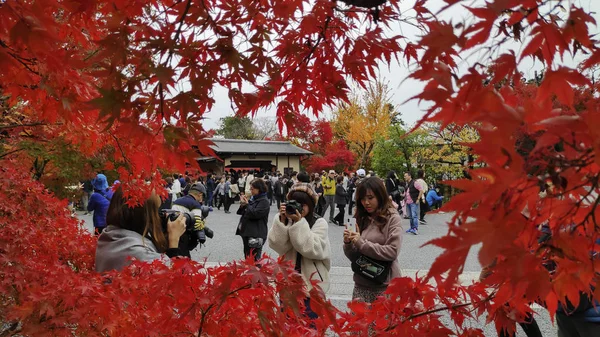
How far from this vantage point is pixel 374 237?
2828mm

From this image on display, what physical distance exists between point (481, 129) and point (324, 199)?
35.0ft

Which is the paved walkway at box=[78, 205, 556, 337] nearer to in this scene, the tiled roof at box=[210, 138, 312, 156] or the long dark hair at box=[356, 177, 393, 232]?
the long dark hair at box=[356, 177, 393, 232]

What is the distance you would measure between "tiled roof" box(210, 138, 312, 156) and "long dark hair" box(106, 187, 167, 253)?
2384 cm

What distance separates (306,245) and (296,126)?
1.06 m

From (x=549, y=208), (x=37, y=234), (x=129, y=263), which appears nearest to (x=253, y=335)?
(x=129, y=263)

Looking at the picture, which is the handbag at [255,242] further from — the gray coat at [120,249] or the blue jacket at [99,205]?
the gray coat at [120,249]

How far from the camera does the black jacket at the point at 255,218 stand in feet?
16.6

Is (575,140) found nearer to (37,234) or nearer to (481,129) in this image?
(481,129)

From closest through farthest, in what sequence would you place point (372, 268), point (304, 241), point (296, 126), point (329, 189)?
point (296, 126) → point (372, 268) → point (304, 241) → point (329, 189)

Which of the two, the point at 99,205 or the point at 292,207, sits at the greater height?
the point at 292,207

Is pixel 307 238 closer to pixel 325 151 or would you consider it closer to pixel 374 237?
pixel 374 237

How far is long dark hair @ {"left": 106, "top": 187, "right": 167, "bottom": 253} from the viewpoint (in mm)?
2461

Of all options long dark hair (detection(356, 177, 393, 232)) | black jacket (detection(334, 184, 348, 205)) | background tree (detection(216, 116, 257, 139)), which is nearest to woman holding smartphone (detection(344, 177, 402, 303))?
long dark hair (detection(356, 177, 393, 232))

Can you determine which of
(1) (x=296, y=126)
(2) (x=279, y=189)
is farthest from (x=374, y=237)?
(2) (x=279, y=189)
